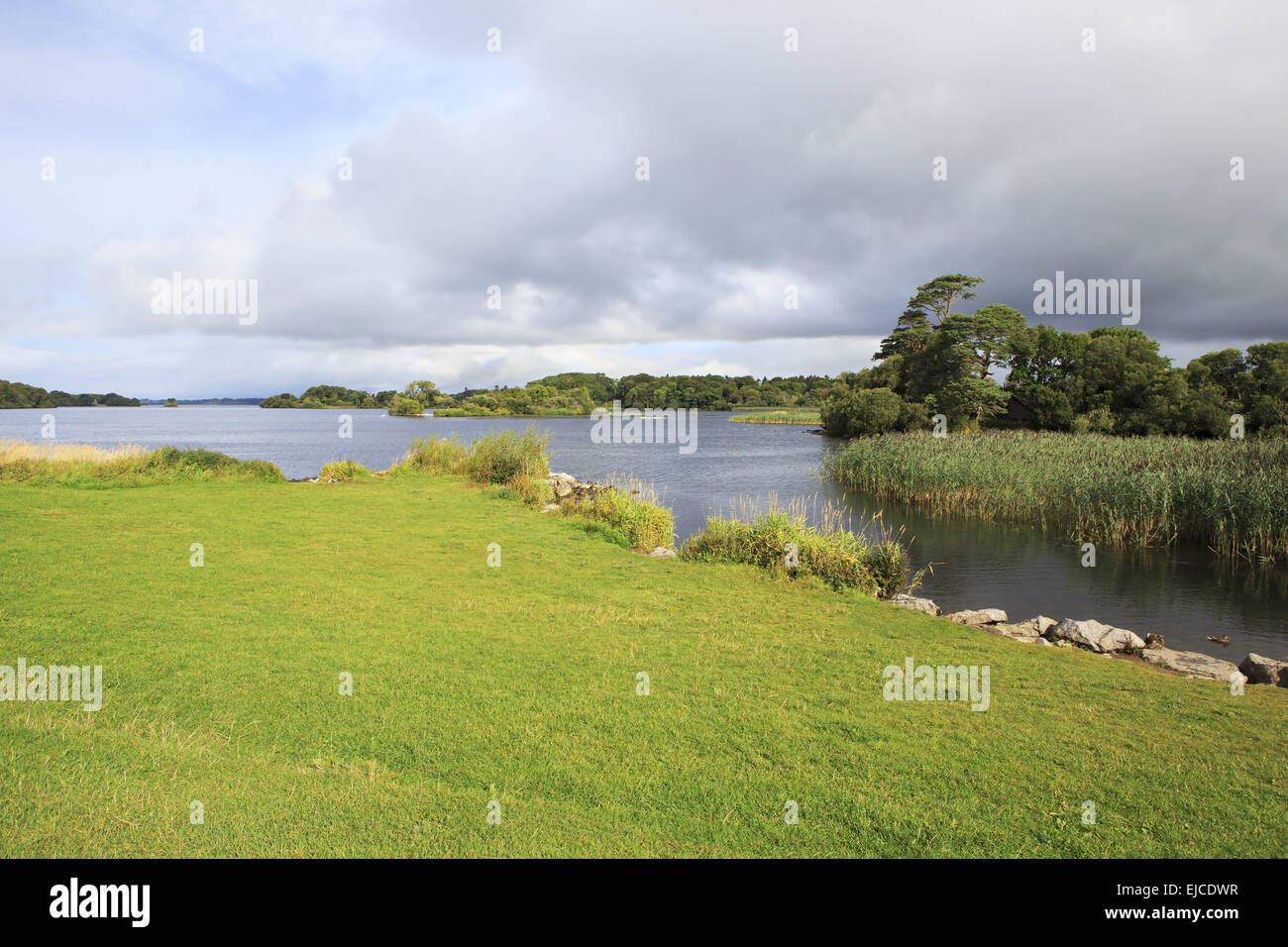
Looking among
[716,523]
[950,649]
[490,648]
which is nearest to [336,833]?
[490,648]

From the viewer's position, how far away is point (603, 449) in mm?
51375

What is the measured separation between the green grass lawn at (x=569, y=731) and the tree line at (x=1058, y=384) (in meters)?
42.9

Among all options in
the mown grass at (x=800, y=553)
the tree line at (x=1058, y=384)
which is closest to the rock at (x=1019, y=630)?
the mown grass at (x=800, y=553)

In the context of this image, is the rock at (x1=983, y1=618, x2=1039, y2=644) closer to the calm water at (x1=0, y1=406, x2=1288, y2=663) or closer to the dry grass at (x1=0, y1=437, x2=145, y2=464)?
the calm water at (x1=0, y1=406, x2=1288, y2=663)

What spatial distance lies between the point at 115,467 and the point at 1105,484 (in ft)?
96.9

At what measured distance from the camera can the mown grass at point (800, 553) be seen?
12.2 m

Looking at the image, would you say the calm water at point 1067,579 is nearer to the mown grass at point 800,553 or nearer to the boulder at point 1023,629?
the mown grass at point 800,553

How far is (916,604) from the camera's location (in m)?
11.5

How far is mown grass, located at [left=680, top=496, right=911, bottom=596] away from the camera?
12.2 meters

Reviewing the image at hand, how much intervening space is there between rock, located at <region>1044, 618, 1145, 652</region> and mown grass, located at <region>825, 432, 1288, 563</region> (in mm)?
9788

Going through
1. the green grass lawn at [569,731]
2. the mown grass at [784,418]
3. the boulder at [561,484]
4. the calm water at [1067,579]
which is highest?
the mown grass at [784,418]

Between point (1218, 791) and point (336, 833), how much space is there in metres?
6.06

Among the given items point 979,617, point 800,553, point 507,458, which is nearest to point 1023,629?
point 979,617
